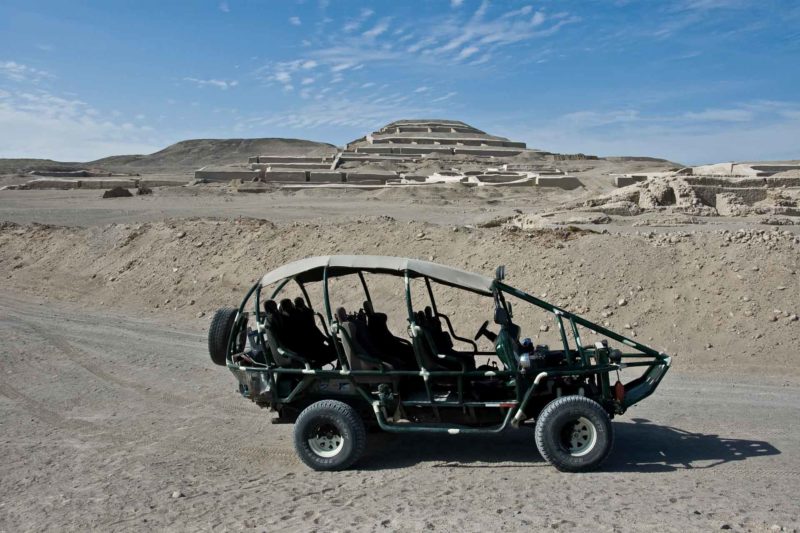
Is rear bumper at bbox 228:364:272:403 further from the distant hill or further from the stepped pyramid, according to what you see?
the distant hill

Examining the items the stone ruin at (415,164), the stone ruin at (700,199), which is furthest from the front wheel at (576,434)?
the stone ruin at (415,164)

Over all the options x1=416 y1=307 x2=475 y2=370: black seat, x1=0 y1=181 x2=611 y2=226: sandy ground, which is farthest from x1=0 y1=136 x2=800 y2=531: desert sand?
x1=0 y1=181 x2=611 y2=226: sandy ground

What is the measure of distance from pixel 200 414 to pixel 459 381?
3533mm

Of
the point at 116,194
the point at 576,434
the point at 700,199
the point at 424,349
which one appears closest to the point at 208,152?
the point at 116,194

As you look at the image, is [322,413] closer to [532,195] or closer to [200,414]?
[200,414]

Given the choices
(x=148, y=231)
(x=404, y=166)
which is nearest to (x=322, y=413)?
(x=148, y=231)

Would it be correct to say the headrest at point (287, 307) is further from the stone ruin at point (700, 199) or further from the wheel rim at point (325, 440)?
the stone ruin at point (700, 199)

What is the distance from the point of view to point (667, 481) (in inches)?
228

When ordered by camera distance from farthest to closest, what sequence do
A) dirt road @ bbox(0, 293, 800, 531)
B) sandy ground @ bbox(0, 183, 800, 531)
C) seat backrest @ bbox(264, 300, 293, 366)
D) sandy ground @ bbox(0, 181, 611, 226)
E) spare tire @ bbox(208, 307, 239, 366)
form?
sandy ground @ bbox(0, 181, 611, 226)
spare tire @ bbox(208, 307, 239, 366)
seat backrest @ bbox(264, 300, 293, 366)
sandy ground @ bbox(0, 183, 800, 531)
dirt road @ bbox(0, 293, 800, 531)

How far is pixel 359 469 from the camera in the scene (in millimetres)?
6418

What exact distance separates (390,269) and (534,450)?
216 cm

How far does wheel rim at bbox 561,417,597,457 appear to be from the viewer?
607 centimetres

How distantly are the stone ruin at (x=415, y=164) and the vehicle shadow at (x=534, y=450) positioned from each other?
32.0 m

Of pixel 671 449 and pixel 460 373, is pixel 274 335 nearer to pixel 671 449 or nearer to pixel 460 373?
pixel 460 373
